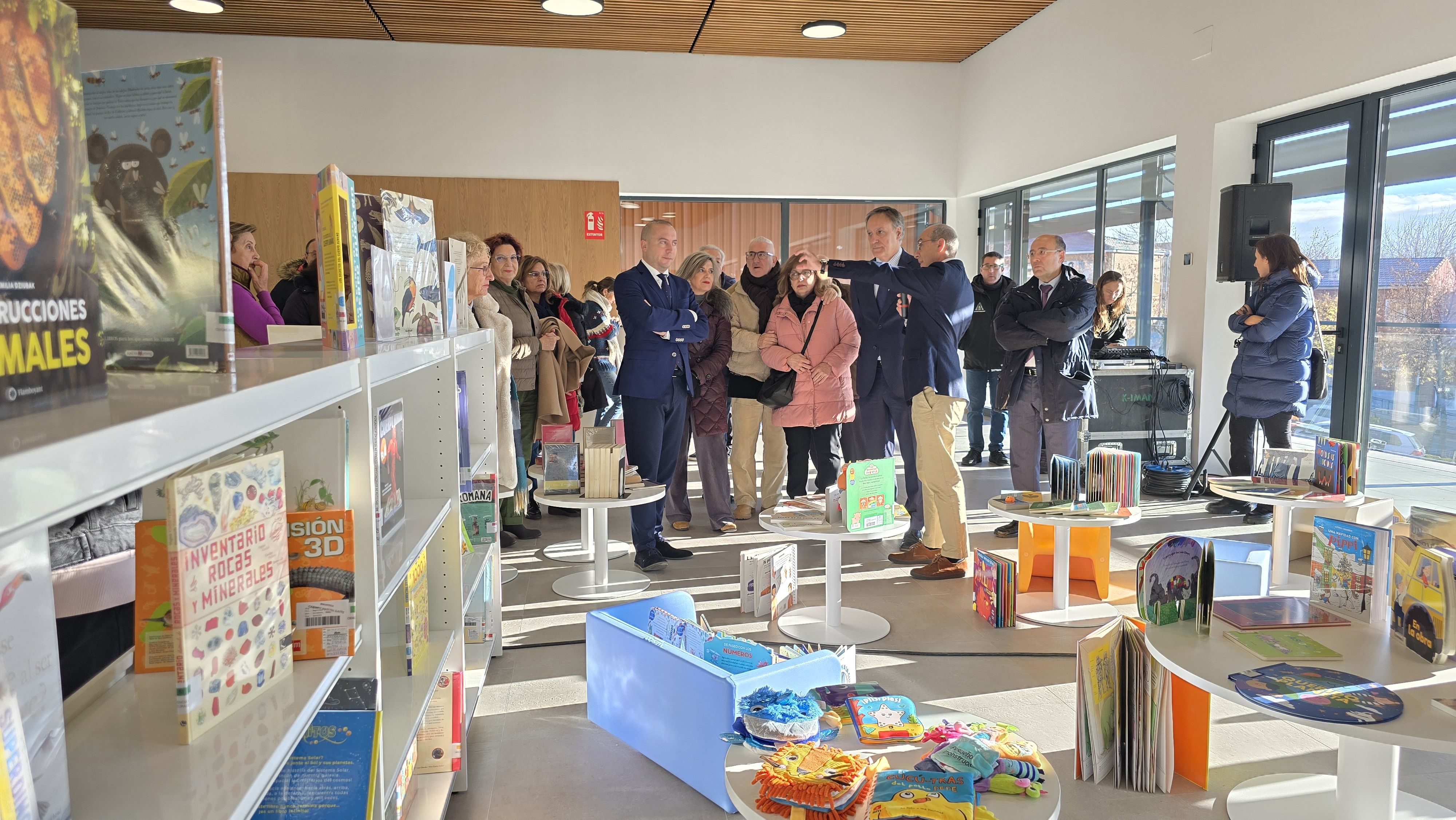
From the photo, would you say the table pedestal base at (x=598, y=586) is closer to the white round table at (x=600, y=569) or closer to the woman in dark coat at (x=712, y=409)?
the white round table at (x=600, y=569)

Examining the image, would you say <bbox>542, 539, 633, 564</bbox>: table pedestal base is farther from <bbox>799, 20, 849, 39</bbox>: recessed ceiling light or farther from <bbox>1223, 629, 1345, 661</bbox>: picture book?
<bbox>799, 20, 849, 39</bbox>: recessed ceiling light

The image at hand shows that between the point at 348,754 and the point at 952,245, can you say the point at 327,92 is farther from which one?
the point at 348,754

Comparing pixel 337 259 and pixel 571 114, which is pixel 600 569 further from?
pixel 571 114

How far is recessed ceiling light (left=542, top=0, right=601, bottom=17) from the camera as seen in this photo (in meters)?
7.55

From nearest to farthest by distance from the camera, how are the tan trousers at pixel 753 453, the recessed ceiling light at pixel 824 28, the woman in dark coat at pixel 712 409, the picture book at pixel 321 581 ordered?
the picture book at pixel 321 581 < the woman in dark coat at pixel 712 409 < the tan trousers at pixel 753 453 < the recessed ceiling light at pixel 824 28

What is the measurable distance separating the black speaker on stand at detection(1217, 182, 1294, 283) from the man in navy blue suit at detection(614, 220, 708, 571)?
3.52 metres

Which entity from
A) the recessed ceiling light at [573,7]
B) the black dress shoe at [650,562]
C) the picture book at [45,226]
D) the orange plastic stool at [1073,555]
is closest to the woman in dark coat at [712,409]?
the black dress shoe at [650,562]

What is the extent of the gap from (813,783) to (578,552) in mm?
3796

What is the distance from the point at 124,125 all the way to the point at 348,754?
0.93m

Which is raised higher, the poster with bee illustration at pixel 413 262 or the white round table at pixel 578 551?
the poster with bee illustration at pixel 413 262

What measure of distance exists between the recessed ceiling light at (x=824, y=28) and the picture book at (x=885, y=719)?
742cm

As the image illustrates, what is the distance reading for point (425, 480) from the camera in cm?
235

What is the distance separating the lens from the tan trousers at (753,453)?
20.1ft

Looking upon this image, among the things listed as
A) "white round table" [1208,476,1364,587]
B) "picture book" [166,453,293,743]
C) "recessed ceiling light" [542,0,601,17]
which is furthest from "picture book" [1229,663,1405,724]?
"recessed ceiling light" [542,0,601,17]
